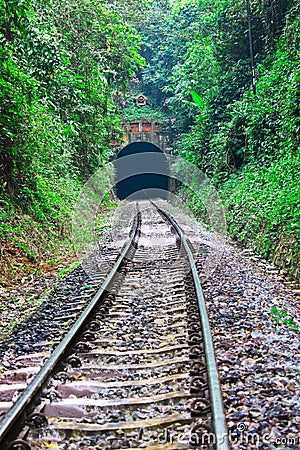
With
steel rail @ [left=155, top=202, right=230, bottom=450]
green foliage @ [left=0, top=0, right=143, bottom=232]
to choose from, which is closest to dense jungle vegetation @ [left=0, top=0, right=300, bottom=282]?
green foliage @ [left=0, top=0, right=143, bottom=232]

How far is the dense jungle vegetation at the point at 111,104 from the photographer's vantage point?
808 centimetres

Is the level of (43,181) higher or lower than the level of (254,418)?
higher

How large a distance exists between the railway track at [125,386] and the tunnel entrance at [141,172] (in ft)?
82.4

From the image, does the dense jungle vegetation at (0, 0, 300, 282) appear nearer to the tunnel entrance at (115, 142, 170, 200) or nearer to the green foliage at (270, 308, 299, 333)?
the green foliage at (270, 308, 299, 333)

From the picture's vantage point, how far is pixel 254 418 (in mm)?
2572

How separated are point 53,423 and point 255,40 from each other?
630 inches

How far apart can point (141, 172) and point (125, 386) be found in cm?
3434

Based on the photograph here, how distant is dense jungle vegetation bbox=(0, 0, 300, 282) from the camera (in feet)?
26.5

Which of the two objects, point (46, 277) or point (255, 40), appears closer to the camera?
point (46, 277)

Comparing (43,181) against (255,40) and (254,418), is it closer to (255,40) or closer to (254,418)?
(254,418)

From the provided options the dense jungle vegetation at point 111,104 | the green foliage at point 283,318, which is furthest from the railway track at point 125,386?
the dense jungle vegetation at point 111,104

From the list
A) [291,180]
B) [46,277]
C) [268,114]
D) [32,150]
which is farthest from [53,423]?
[268,114]

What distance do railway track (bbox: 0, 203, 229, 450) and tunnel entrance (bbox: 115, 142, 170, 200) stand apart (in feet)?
82.4

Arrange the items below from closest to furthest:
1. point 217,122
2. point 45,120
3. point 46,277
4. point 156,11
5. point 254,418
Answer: point 254,418 → point 46,277 → point 45,120 → point 217,122 → point 156,11
